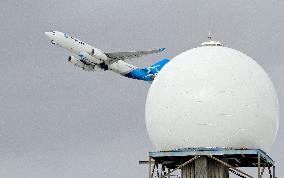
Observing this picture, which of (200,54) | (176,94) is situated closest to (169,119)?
(176,94)

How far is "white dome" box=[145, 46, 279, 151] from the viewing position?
42.4 m

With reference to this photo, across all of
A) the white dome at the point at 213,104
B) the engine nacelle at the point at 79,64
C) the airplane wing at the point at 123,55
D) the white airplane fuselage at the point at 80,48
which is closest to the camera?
the white dome at the point at 213,104

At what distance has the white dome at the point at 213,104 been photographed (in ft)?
139

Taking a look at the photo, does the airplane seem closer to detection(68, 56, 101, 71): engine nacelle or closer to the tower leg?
detection(68, 56, 101, 71): engine nacelle

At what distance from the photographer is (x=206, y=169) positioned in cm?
4438

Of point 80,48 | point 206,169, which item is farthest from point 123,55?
point 206,169

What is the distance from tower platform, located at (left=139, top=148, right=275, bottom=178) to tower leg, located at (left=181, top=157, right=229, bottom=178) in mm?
356

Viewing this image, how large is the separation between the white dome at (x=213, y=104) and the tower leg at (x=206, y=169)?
2123 mm

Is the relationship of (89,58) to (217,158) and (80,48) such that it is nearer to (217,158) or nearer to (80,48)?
(80,48)

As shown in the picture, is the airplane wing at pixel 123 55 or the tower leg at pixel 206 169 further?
the airplane wing at pixel 123 55

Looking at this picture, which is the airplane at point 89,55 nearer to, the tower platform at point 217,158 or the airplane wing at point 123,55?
the airplane wing at point 123,55

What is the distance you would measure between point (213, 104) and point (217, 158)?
3289mm

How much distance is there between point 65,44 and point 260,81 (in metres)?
72.0

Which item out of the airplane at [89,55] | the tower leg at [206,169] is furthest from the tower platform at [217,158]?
the airplane at [89,55]
